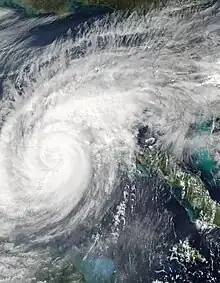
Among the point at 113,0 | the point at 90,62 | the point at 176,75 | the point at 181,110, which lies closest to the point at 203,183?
the point at 181,110

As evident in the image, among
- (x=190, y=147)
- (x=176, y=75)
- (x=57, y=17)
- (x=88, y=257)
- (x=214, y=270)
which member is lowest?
(x=214, y=270)

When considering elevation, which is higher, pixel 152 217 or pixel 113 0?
pixel 113 0

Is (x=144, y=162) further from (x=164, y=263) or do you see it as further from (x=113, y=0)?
(x=113, y=0)

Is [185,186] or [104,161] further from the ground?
[104,161]

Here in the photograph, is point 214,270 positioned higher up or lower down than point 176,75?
lower down

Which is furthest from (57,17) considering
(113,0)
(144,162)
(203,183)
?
(203,183)

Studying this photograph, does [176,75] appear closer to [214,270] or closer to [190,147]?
[190,147]
